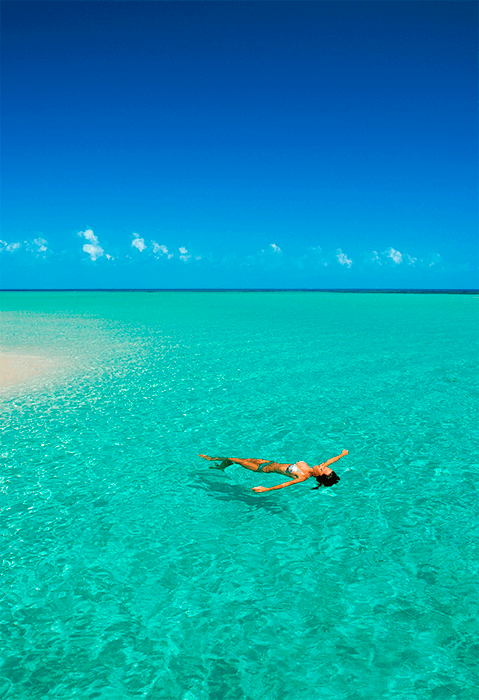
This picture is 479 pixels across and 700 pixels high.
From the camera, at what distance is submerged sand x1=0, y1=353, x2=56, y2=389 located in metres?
11.7

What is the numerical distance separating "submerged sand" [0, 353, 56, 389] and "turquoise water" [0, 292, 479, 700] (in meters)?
1.56

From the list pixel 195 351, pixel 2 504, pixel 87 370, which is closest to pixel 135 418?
pixel 2 504

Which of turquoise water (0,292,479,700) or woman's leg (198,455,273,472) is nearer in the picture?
turquoise water (0,292,479,700)

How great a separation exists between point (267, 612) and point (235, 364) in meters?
10.5

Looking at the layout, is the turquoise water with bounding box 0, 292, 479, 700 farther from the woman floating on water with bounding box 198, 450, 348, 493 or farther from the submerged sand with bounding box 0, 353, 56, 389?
the submerged sand with bounding box 0, 353, 56, 389

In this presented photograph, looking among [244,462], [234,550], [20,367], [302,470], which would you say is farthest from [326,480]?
[20,367]

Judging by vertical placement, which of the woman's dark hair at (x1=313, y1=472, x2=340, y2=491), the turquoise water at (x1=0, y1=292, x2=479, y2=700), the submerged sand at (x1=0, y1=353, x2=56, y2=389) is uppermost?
the submerged sand at (x1=0, y1=353, x2=56, y2=389)

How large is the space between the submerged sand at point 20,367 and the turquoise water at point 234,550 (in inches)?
61.5

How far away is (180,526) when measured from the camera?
5.22m

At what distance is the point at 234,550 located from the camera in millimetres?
4773

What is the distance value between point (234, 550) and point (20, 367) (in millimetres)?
10664

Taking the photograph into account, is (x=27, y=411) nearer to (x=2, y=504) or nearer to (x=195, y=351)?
(x=2, y=504)

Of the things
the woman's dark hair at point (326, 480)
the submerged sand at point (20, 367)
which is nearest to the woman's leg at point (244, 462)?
the woman's dark hair at point (326, 480)

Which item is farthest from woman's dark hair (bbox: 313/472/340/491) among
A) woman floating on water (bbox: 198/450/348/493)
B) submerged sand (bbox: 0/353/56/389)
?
submerged sand (bbox: 0/353/56/389)
